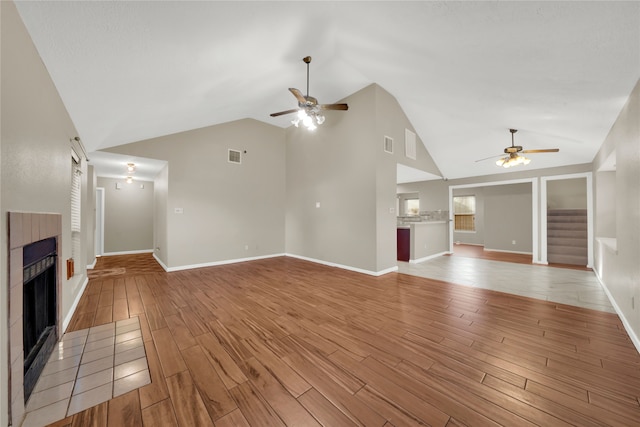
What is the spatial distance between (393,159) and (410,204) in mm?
6150

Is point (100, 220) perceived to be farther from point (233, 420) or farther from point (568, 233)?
point (568, 233)

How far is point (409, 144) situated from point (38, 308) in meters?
6.08

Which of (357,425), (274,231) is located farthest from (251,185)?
(357,425)

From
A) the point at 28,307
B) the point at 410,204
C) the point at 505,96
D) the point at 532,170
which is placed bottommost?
the point at 28,307

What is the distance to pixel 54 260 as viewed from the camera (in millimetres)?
2162

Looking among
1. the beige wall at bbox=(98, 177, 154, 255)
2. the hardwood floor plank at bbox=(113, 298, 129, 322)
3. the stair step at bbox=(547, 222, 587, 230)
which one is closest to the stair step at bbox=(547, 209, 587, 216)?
the stair step at bbox=(547, 222, 587, 230)

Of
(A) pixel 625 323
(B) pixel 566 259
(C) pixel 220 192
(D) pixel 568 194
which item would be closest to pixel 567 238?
(B) pixel 566 259

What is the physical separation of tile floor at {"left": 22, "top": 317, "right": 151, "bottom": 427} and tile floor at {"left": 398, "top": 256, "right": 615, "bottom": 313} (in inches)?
170

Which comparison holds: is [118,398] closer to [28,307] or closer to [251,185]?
[28,307]

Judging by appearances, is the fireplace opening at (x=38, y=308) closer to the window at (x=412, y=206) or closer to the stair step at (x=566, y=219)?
the stair step at (x=566, y=219)

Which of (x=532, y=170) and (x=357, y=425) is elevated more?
(x=532, y=170)

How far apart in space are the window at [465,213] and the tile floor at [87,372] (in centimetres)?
1046

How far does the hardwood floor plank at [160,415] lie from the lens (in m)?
1.28

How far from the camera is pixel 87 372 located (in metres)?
1.75
